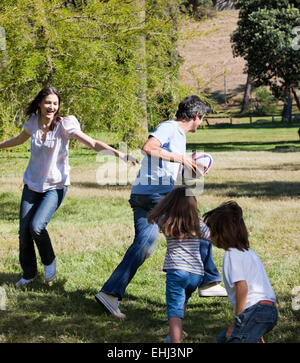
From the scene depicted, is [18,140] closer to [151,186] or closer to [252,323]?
[151,186]

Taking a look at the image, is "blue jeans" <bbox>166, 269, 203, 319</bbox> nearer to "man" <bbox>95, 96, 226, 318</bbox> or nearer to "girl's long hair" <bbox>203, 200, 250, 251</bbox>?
"girl's long hair" <bbox>203, 200, 250, 251</bbox>

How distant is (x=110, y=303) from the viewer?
16.2 ft

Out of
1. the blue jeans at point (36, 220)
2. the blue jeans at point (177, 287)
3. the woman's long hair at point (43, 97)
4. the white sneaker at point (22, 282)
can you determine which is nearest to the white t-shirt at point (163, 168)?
the blue jeans at point (177, 287)

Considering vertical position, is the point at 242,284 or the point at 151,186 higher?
the point at 151,186

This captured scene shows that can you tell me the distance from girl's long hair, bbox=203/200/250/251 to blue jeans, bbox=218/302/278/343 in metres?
0.39

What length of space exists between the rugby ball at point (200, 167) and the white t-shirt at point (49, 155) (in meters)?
1.23

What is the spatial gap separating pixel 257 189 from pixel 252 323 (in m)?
10.1

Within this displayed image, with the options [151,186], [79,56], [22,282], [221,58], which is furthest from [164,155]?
[221,58]

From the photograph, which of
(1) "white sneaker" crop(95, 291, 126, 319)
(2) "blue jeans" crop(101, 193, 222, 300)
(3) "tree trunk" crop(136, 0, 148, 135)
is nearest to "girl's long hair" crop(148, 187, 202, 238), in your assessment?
A: (2) "blue jeans" crop(101, 193, 222, 300)

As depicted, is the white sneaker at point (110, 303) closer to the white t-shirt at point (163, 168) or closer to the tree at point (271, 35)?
the white t-shirt at point (163, 168)

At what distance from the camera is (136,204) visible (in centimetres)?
497

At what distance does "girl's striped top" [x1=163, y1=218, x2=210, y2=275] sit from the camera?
4254 mm
